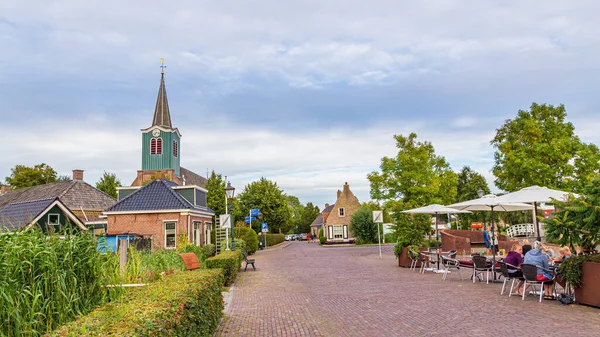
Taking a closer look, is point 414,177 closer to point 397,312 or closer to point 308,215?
point 397,312

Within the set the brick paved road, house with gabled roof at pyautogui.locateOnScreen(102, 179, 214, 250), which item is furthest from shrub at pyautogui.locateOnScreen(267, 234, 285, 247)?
the brick paved road

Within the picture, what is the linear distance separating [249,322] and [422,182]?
2679cm

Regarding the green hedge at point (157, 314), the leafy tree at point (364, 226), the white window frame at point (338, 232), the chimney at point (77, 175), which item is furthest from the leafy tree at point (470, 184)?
the green hedge at point (157, 314)

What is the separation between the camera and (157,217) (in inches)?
1080

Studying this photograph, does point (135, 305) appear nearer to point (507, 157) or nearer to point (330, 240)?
point (507, 157)

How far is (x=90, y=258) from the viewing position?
203 inches

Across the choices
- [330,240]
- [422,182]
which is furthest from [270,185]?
[422,182]

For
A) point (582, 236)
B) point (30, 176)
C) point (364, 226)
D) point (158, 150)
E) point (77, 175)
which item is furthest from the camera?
point (158, 150)

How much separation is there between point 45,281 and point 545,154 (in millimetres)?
28261

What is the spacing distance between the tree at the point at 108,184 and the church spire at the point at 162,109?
818 centimetres

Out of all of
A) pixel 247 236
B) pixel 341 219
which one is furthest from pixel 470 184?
pixel 247 236

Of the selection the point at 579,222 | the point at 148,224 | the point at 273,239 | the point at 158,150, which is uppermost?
the point at 158,150

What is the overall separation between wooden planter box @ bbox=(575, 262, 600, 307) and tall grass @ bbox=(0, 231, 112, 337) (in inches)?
331

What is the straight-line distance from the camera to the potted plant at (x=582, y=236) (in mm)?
8414
